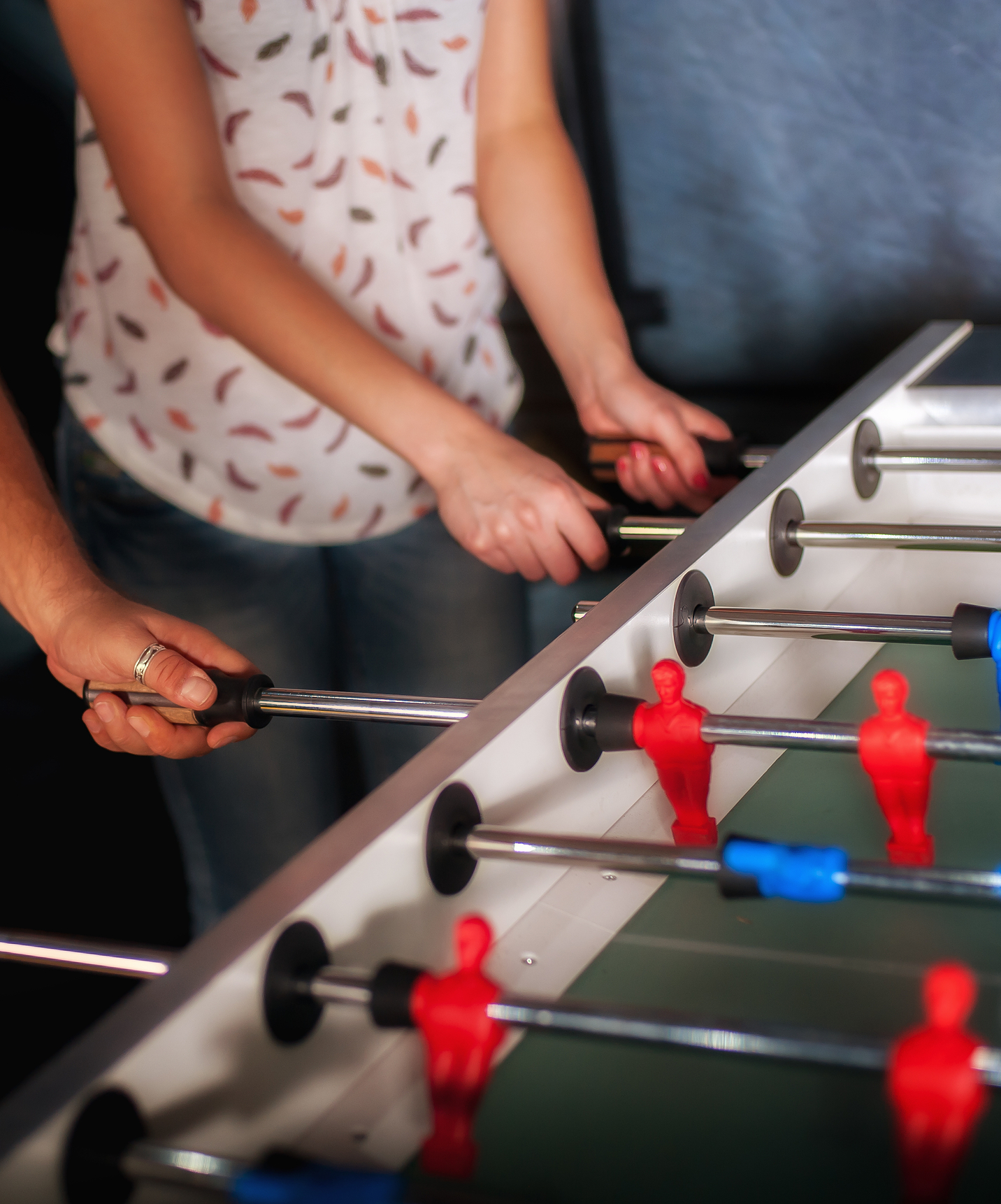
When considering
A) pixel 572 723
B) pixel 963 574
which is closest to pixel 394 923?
pixel 572 723

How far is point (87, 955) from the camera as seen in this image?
512mm

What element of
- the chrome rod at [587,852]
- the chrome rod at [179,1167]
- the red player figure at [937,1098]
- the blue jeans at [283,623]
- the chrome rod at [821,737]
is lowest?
the chrome rod at [179,1167]

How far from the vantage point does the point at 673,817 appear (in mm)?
721

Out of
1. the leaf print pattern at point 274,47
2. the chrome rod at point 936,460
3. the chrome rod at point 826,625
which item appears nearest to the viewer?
the chrome rod at point 826,625

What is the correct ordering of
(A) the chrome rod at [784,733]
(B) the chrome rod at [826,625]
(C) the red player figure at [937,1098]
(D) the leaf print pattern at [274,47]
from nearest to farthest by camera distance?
(C) the red player figure at [937,1098] < (A) the chrome rod at [784,733] < (B) the chrome rod at [826,625] < (D) the leaf print pattern at [274,47]

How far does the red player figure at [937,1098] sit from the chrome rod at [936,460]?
65cm

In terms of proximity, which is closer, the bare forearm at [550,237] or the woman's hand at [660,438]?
the woman's hand at [660,438]

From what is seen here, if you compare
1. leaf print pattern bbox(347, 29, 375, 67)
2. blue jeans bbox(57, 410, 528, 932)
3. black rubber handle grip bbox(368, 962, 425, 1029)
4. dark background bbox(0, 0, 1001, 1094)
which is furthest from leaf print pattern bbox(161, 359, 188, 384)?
black rubber handle grip bbox(368, 962, 425, 1029)

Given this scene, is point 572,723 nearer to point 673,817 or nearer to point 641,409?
point 673,817

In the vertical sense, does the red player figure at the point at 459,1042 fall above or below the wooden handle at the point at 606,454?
below

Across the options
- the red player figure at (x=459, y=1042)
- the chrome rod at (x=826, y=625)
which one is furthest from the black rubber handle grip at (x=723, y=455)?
the red player figure at (x=459, y=1042)

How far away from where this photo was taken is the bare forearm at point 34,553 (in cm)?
80

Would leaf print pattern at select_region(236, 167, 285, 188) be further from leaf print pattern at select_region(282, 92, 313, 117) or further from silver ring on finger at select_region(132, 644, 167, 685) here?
silver ring on finger at select_region(132, 644, 167, 685)

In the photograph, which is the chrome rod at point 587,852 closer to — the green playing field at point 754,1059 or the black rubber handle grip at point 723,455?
the green playing field at point 754,1059
